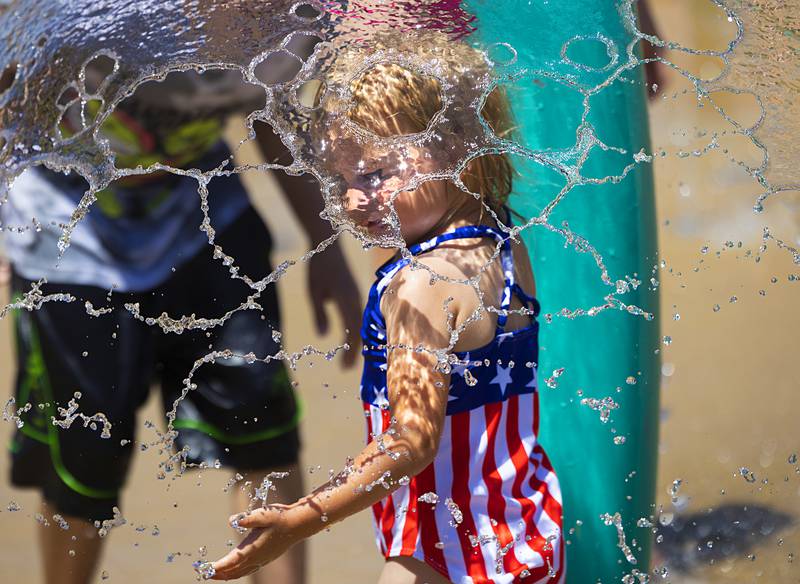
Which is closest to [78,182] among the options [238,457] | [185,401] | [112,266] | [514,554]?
[112,266]

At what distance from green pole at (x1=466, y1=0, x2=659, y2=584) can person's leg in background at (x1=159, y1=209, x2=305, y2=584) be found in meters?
0.41

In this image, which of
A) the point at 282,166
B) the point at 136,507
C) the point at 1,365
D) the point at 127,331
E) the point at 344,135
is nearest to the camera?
the point at 344,135

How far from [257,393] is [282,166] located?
0.37 m

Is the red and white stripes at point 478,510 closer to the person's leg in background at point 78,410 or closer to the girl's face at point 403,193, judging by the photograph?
the girl's face at point 403,193

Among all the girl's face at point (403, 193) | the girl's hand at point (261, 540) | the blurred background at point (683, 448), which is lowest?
the blurred background at point (683, 448)

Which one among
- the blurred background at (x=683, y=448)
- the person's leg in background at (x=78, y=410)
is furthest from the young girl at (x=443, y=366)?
the person's leg in background at (x=78, y=410)

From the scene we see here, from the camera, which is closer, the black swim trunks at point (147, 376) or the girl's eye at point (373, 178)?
the girl's eye at point (373, 178)

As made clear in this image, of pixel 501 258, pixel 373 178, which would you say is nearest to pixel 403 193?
pixel 373 178

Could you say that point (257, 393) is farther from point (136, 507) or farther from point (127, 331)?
point (136, 507)

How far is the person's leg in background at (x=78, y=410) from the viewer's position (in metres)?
1.66

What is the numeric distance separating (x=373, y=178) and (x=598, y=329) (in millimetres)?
493

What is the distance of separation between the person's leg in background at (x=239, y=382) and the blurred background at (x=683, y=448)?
0.19 feet

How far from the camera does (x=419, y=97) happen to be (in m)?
1.40

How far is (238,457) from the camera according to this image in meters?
1.69
